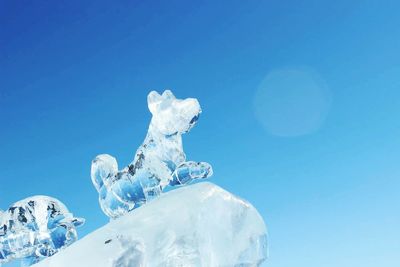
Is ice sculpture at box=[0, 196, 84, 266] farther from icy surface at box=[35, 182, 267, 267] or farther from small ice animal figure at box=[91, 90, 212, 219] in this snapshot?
icy surface at box=[35, 182, 267, 267]

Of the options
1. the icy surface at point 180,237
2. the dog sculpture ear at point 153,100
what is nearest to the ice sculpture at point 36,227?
the icy surface at point 180,237

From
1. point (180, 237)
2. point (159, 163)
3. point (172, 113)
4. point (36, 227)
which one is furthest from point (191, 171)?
point (36, 227)

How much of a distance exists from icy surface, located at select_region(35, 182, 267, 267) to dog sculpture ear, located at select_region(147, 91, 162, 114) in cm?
112

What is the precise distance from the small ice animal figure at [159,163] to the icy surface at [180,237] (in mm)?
565

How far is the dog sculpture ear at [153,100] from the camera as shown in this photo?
19.5 feet

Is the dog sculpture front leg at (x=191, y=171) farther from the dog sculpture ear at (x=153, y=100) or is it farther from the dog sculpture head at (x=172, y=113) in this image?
the dog sculpture ear at (x=153, y=100)

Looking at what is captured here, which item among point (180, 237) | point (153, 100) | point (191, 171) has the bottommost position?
point (180, 237)

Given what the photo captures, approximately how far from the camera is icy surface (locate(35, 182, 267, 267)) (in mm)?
5023

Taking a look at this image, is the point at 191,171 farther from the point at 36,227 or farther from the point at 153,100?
→ the point at 36,227

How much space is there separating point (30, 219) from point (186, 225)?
2812 millimetres

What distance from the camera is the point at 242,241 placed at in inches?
209

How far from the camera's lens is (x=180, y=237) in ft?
16.6

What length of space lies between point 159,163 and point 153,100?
2.57 feet

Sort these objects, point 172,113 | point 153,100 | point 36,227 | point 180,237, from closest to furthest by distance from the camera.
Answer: point 180,237
point 172,113
point 153,100
point 36,227
